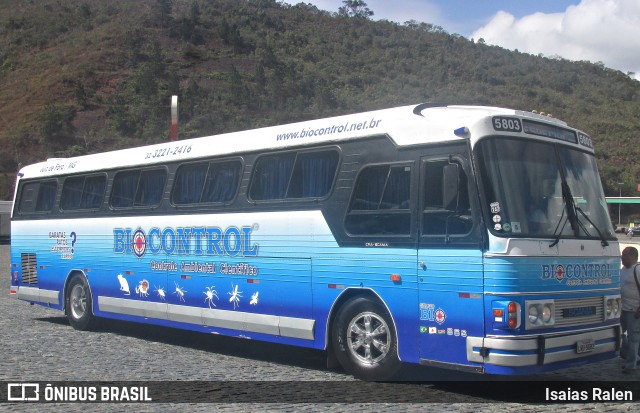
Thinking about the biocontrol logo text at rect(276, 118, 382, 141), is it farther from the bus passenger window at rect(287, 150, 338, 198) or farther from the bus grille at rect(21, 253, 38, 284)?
the bus grille at rect(21, 253, 38, 284)

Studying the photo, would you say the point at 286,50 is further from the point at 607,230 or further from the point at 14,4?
the point at 607,230

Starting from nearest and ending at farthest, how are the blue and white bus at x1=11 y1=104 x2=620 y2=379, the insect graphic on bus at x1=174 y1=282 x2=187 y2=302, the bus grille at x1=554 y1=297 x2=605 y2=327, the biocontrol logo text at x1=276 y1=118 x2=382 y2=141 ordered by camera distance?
1. the blue and white bus at x1=11 y1=104 x2=620 y2=379
2. the bus grille at x1=554 y1=297 x2=605 y2=327
3. the biocontrol logo text at x1=276 y1=118 x2=382 y2=141
4. the insect graphic on bus at x1=174 y1=282 x2=187 y2=302

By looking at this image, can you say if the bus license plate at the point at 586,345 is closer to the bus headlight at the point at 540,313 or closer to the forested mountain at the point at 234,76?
the bus headlight at the point at 540,313

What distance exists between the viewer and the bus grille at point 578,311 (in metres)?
8.49

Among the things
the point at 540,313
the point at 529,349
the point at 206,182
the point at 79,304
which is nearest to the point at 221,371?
the point at 206,182

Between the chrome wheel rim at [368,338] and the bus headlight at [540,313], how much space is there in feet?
5.83

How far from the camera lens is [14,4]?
138625mm

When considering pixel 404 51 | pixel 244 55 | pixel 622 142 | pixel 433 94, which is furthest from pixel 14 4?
pixel 622 142

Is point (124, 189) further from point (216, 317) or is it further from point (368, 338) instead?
point (368, 338)

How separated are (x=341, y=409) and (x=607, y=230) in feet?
13.1

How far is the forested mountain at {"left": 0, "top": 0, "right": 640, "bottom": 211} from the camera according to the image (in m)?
84.9

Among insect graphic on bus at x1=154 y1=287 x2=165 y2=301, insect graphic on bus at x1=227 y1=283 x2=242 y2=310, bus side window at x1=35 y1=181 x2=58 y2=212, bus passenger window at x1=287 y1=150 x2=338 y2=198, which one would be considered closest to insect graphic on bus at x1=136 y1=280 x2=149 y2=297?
insect graphic on bus at x1=154 y1=287 x2=165 y2=301

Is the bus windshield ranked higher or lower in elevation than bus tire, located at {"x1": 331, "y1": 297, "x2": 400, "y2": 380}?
higher

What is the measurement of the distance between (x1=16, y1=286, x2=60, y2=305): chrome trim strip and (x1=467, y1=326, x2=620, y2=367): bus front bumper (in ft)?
33.9
